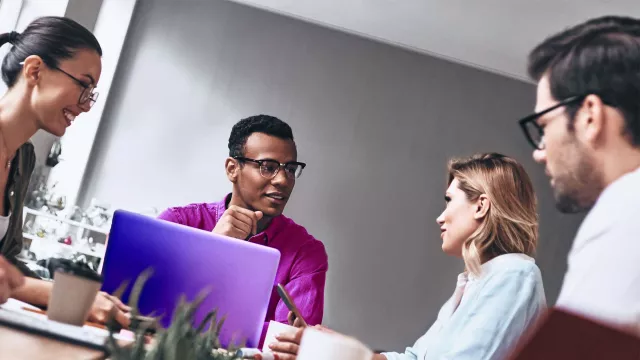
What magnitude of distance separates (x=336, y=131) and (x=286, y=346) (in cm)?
423

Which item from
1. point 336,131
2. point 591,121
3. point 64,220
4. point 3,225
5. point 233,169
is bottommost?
point 64,220

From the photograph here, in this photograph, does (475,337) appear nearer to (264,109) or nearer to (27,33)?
(27,33)

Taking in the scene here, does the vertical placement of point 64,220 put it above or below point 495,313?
below

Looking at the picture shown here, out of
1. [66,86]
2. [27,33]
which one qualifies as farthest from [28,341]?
[27,33]

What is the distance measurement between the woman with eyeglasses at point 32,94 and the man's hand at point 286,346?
0.80 meters

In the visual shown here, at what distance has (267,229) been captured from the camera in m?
2.38

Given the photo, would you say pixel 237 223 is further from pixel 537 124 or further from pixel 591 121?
pixel 591 121

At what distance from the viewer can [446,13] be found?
4.74 meters

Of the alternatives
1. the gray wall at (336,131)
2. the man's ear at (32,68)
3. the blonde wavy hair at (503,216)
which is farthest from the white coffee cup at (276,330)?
the gray wall at (336,131)

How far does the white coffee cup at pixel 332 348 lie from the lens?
2.86 ft

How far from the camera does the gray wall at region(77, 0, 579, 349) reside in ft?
17.5

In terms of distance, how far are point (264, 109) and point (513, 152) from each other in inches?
84.3

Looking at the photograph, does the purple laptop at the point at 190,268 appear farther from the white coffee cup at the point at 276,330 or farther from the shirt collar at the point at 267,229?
the shirt collar at the point at 267,229

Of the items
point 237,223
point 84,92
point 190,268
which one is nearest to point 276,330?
point 190,268
